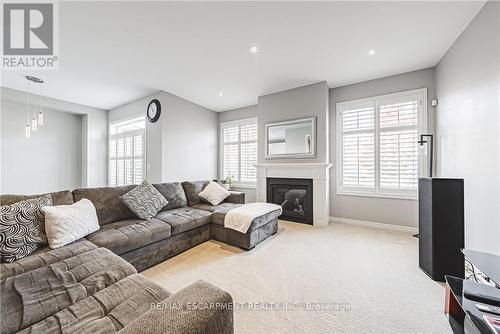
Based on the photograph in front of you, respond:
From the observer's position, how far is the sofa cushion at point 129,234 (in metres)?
1.92

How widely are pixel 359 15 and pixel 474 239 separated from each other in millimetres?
2720

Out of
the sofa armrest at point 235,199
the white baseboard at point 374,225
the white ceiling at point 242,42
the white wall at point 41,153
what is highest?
the white ceiling at point 242,42

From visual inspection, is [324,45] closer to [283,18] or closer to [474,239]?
[283,18]

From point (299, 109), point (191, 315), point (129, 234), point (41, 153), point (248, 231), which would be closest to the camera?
point (191, 315)

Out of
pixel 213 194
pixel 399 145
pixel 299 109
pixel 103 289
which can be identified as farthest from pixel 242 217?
pixel 399 145

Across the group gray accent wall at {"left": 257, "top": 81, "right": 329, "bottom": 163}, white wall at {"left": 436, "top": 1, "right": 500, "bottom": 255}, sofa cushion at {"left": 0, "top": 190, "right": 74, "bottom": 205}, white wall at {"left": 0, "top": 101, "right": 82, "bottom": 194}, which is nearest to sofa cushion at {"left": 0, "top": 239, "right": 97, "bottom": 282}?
sofa cushion at {"left": 0, "top": 190, "right": 74, "bottom": 205}

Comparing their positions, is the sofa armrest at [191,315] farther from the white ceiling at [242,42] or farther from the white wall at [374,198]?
the white wall at [374,198]

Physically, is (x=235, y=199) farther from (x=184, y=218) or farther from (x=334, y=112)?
(x=334, y=112)

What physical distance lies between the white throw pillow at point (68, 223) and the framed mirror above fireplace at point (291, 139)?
Result: 326 centimetres

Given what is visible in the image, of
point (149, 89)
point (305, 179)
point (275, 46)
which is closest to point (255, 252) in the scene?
→ point (305, 179)

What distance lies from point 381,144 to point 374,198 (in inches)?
39.3

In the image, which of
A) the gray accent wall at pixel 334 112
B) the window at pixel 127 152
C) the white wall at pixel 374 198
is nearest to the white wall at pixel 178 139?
the window at pixel 127 152

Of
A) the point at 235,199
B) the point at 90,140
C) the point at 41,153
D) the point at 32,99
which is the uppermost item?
the point at 32,99

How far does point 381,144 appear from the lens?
3576 mm
